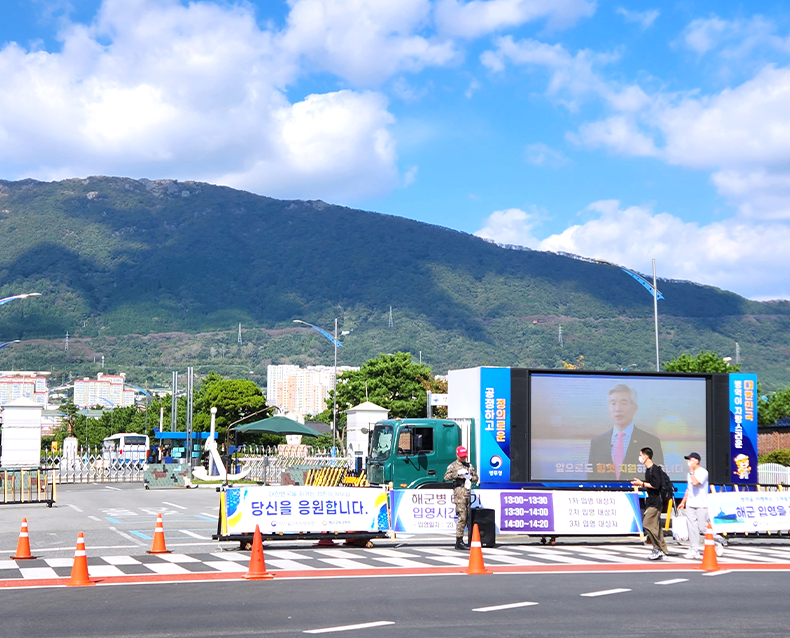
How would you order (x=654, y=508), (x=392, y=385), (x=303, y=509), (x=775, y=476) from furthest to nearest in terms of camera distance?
1. (x=392, y=385)
2. (x=775, y=476)
3. (x=303, y=509)
4. (x=654, y=508)

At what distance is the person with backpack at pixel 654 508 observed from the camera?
1590 cm

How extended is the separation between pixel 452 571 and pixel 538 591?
2.33 m

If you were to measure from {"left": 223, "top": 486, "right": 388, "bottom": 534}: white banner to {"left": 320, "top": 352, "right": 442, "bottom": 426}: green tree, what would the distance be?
55182 mm

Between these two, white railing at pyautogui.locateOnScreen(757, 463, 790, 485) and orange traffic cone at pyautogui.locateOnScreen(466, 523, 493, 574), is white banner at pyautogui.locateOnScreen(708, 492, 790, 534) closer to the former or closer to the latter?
orange traffic cone at pyautogui.locateOnScreen(466, 523, 493, 574)

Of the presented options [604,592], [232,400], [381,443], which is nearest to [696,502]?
[604,592]

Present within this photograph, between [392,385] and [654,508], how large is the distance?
58925 mm

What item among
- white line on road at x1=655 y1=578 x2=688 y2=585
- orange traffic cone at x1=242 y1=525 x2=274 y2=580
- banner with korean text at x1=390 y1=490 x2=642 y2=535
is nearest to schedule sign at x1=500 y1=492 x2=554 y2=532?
banner with korean text at x1=390 y1=490 x2=642 y2=535

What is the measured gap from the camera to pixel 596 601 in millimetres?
11297

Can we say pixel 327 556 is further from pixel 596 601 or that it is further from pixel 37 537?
pixel 37 537

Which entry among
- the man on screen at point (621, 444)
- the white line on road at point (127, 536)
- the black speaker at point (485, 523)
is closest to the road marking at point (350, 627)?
the black speaker at point (485, 523)

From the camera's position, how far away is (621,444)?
22375 millimetres

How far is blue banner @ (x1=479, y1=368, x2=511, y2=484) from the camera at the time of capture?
21.5 m

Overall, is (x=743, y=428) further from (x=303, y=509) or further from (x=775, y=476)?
(x=775, y=476)

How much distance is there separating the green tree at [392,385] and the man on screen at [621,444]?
50.5m
